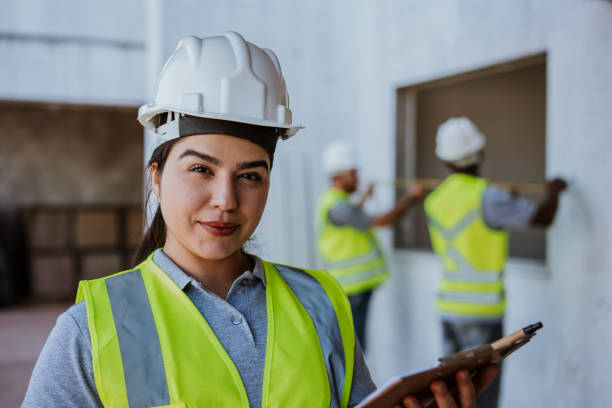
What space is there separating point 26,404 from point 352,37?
5201mm

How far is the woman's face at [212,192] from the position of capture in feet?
4.17

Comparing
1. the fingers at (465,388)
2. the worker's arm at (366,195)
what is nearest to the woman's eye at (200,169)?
the fingers at (465,388)

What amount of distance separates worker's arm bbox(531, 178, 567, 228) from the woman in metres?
2.42

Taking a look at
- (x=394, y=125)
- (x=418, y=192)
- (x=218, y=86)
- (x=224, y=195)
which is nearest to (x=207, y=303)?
(x=224, y=195)

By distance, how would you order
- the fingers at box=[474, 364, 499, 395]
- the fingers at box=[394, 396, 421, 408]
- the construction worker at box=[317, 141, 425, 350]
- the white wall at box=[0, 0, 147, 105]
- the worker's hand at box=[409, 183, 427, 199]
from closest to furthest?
the fingers at box=[394, 396, 421, 408] → the fingers at box=[474, 364, 499, 395] → the worker's hand at box=[409, 183, 427, 199] → the construction worker at box=[317, 141, 425, 350] → the white wall at box=[0, 0, 147, 105]

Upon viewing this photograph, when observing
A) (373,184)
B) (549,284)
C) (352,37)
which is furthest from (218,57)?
(352,37)

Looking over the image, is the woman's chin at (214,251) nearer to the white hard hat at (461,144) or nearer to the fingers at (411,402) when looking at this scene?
the fingers at (411,402)

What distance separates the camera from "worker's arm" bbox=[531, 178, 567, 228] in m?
3.50

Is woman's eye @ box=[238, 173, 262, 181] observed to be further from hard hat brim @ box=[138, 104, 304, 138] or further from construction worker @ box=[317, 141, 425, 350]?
construction worker @ box=[317, 141, 425, 350]

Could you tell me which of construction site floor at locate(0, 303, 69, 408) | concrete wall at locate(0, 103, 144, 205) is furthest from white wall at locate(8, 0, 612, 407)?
concrete wall at locate(0, 103, 144, 205)

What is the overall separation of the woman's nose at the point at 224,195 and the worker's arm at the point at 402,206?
334 cm

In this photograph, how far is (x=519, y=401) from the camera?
406 centimetres

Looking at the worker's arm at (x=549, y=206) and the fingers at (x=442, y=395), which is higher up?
the worker's arm at (x=549, y=206)

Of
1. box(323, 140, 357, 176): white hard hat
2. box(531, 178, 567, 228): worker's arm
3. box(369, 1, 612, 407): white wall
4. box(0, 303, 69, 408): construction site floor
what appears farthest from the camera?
box(0, 303, 69, 408): construction site floor
